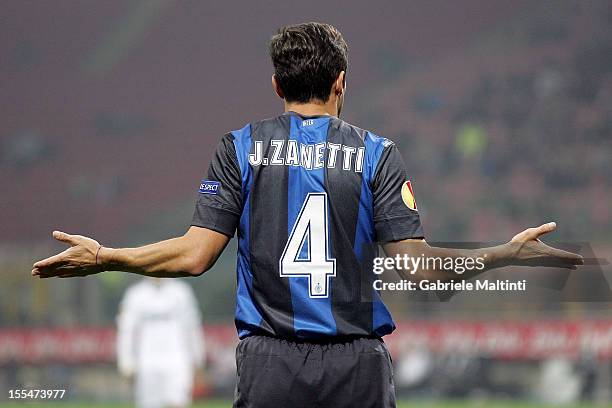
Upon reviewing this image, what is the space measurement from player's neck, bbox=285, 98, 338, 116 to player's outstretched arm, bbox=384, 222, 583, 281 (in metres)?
0.46

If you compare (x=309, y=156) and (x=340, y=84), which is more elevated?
(x=340, y=84)

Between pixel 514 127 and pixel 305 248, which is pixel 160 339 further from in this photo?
pixel 514 127

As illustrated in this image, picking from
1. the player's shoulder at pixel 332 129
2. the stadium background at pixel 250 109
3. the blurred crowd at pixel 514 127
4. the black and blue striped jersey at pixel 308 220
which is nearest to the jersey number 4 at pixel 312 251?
the black and blue striped jersey at pixel 308 220

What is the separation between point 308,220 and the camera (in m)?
3.13

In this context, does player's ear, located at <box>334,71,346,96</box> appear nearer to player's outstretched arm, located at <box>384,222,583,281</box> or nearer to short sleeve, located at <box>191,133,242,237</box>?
short sleeve, located at <box>191,133,242,237</box>

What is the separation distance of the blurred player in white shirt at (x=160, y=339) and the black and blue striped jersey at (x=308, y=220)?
9.32 meters

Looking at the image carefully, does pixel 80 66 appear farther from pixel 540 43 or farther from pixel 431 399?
pixel 431 399

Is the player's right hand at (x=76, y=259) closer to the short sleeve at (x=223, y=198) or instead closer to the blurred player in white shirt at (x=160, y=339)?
the short sleeve at (x=223, y=198)

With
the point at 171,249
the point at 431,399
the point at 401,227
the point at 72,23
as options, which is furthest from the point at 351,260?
the point at 72,23

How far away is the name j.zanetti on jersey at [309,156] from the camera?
10.4ft

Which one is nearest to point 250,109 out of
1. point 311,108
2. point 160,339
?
point 160,339

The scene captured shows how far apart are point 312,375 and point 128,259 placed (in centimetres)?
63

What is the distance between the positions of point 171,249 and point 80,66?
2575cm

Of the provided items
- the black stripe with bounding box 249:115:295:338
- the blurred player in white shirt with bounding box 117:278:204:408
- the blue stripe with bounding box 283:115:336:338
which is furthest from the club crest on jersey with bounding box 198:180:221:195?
the blurred player in white shirt with bounding box 117:278:204:408
